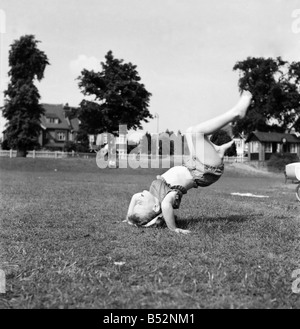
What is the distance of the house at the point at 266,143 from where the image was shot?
73938 mm

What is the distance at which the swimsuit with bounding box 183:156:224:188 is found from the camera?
19.6 ft

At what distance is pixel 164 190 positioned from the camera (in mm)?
6207

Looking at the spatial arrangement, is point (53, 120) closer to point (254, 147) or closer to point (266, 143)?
point (254, 147)

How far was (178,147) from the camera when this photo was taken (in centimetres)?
591

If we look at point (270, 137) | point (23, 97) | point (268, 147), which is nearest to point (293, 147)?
point (270, 137)

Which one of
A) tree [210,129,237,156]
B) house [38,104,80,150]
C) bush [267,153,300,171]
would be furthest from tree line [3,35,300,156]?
tree [210,129,237,156]

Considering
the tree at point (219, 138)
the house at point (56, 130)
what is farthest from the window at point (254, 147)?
the tree at point (219, 138)

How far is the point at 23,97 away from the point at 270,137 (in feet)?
133

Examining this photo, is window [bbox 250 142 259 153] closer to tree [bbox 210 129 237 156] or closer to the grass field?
tree [bbox 210 129 237 156]

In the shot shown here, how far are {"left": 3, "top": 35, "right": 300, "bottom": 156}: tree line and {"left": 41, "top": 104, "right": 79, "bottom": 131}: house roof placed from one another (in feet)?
97.4

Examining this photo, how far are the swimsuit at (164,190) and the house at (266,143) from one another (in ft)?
228

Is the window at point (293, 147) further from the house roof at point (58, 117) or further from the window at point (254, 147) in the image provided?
the house roof at point (58, 117)
